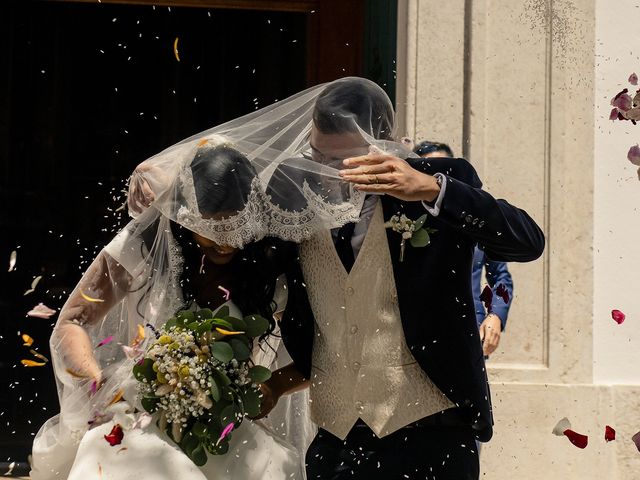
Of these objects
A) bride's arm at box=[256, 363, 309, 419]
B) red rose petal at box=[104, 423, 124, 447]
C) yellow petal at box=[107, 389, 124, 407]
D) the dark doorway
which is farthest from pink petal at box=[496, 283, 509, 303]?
the dark doorway

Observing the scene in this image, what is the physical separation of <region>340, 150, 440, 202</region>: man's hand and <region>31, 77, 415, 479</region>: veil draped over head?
0.59 ft

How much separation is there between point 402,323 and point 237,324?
498 millimetres

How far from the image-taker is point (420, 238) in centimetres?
278

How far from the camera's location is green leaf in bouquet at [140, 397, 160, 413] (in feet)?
9.71

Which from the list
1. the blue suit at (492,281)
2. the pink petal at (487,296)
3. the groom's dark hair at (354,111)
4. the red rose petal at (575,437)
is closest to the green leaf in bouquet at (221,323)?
the groom's dark hair at (354,111)

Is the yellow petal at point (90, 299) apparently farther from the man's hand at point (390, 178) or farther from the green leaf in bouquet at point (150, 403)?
the man's hand at point (390, 178)

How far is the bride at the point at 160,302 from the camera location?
9.77 feet

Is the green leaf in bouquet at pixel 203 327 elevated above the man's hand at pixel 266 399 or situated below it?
above

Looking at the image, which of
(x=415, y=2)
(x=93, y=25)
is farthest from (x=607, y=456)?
(x=93, y=25)

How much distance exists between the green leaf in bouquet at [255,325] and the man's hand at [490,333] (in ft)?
5.32

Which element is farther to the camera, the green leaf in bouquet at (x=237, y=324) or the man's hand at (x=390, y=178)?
the green leaf in bouquet at (x=237, y=324)

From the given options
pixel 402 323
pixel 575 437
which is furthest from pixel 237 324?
pixel 575 437

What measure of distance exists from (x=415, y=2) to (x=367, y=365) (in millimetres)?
3395

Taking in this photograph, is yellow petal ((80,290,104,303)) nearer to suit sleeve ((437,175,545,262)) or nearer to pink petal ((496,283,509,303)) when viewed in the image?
suit sleeve ((437,175,545,262))
